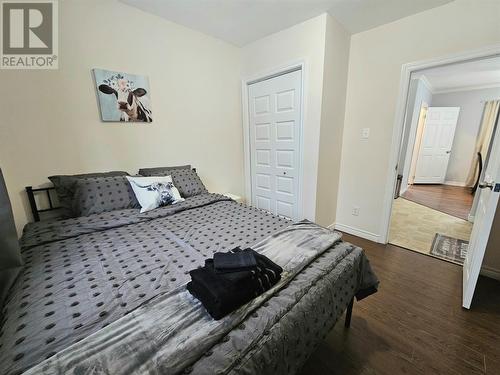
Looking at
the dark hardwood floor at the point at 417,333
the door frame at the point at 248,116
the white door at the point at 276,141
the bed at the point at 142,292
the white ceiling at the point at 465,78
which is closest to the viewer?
the bed at the point at 142,292

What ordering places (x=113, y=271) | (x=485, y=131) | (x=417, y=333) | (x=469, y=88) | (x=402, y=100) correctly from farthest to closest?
(x=469, y=88)
(x=485, y=131)
(x=402, y=100)
(x=417, y=333)
(x=113, y=271)

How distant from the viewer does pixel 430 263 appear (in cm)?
213

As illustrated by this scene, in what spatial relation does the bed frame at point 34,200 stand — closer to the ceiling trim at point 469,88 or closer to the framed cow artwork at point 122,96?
the framed cow artwork at point 122,96

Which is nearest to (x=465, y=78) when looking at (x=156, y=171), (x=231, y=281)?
(x=156, y=171)

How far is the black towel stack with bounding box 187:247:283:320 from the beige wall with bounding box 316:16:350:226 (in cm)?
178

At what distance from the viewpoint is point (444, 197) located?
173 inches

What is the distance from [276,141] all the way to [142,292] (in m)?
2.36

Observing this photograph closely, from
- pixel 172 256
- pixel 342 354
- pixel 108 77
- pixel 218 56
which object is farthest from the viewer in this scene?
pixel 218 56

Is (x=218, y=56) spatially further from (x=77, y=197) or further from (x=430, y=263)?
(x=430, y=263)

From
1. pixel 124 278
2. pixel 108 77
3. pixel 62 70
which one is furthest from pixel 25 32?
pixel 124 278

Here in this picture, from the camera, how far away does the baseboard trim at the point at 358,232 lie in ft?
8.49

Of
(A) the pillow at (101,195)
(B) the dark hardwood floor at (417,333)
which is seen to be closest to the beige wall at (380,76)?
(B) the dark hardwood floor at (417,333)

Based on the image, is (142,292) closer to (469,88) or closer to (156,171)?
(156,171)

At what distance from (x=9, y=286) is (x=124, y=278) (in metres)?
0.52
